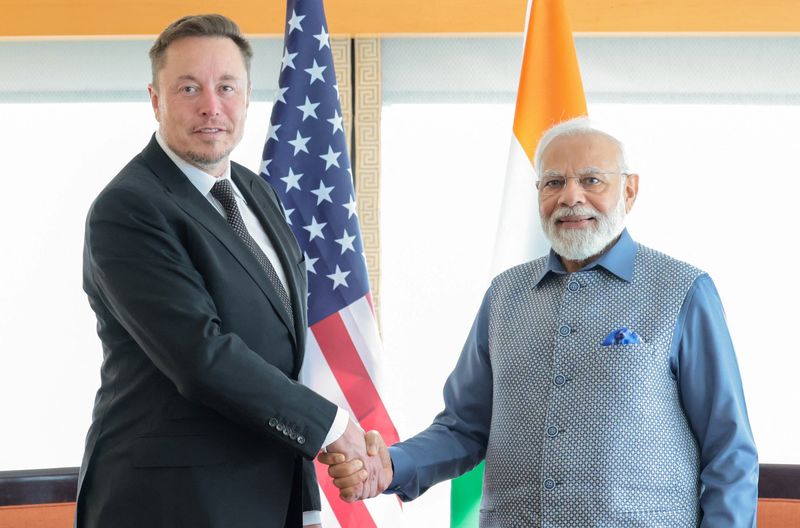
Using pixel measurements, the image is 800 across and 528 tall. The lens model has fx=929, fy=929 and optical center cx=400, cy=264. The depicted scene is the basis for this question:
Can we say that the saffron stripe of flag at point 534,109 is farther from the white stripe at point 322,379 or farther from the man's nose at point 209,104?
the man's nose at point 209,104

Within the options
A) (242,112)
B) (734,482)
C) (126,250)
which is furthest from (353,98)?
(734,482)

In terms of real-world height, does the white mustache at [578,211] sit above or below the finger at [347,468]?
above

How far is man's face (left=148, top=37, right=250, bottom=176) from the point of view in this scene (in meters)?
2.06

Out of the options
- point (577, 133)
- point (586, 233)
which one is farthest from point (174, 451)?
point (577, 133)

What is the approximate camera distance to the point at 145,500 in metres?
1.88

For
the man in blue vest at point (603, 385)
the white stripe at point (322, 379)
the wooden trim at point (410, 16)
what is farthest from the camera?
the wooden trim at point (410, 16)

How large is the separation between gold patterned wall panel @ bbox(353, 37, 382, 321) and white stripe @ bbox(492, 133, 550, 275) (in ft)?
2.90

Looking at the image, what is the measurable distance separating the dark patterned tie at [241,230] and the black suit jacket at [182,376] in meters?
0.05

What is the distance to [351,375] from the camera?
10.4 ft

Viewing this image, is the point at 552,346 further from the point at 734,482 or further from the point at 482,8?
the point at 482,8

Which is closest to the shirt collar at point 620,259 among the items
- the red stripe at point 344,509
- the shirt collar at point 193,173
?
the shirt collar at point 193,173

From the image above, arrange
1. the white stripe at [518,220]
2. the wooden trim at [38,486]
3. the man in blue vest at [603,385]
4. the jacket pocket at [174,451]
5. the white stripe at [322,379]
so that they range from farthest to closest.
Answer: the white stripe at [518,220], the white stripe at [322,379], the wooden trim at [38,486], the man in blue vest at [603,385], the jacket pocket at [174,451]

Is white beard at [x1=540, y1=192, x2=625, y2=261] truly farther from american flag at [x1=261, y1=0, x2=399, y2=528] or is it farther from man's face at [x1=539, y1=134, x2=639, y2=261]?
american flag at [x1=261, y1=0, x2=399, y2=528]

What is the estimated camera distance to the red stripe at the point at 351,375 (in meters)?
3.17
